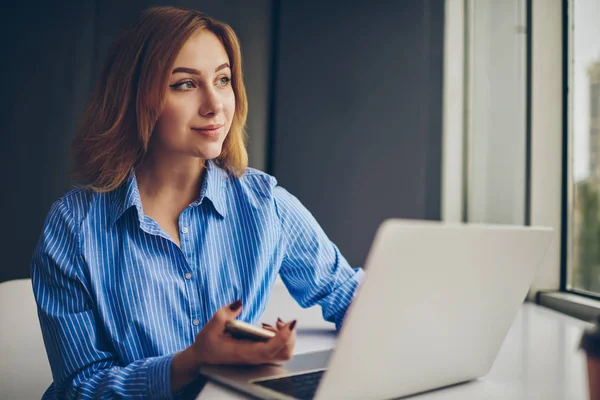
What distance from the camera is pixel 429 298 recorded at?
0.67m

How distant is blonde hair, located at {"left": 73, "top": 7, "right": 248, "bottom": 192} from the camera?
4.19 ft

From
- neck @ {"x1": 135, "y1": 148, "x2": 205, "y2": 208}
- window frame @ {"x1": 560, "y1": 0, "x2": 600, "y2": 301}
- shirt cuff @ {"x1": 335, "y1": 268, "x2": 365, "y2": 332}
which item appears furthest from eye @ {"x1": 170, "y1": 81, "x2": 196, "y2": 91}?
window frame @ {"x1": 560, "y1": 0, "x2": 600, "y2": 301}

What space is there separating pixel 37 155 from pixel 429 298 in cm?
238

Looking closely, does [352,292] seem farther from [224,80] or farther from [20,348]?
[20,348]

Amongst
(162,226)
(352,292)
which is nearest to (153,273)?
(162,226)

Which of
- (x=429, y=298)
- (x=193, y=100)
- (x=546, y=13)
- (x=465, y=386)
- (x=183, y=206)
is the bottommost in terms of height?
(x=465, y=386)

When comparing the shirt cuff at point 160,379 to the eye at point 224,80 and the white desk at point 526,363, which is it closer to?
the white desk at point 526,363

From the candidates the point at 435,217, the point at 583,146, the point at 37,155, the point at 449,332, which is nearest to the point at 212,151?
the point at 449,332

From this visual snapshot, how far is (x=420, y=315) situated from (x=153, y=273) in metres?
0.69

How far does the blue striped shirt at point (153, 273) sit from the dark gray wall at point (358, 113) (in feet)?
3.92

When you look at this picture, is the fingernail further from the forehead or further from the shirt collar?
the forehead

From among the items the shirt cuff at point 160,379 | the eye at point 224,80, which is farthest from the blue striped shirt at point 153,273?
the eye at point 224,80

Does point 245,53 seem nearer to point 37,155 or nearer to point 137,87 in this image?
point 37,155

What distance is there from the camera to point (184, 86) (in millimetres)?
1307
